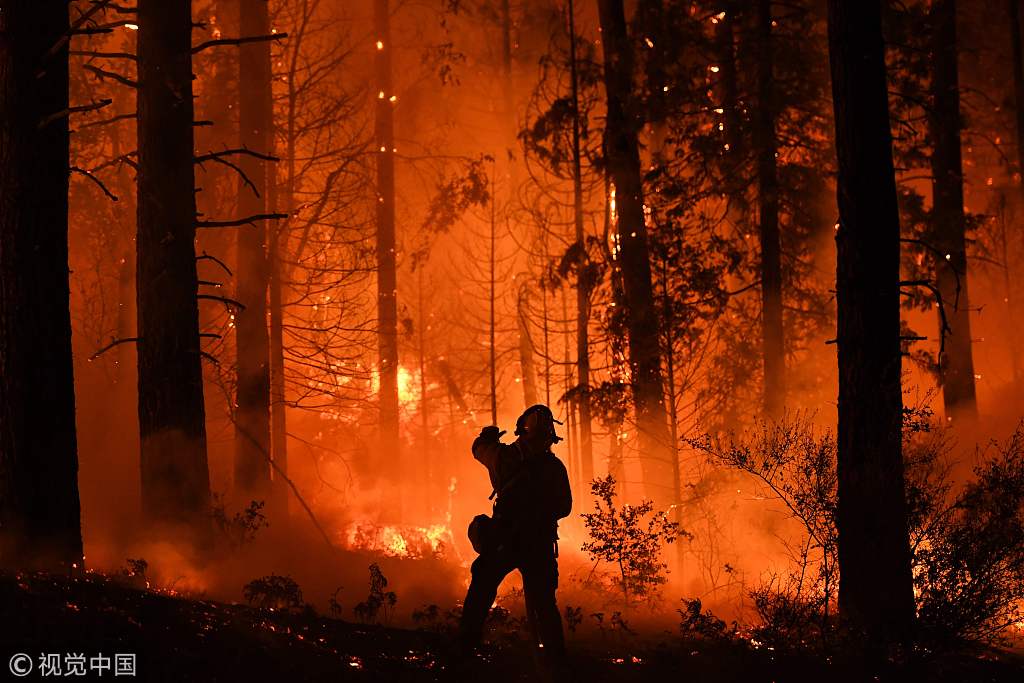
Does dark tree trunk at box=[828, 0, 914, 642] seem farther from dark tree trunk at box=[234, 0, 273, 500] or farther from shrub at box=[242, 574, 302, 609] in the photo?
dark tree trunk at box=[234, 0, 273, 500]

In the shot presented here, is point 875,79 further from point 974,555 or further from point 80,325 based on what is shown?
point 80,325

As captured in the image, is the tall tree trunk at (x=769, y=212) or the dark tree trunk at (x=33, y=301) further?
the tall tree trunk at (x=769, y=212)

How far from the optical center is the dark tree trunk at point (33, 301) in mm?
6516

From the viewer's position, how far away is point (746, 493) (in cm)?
1236

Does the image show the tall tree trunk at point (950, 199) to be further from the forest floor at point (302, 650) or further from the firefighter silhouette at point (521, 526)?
the firefighter silhouette at point (521, 526)

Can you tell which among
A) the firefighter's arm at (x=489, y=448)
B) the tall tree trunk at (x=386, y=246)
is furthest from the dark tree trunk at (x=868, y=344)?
the tall tree trunk at (x=386, y=246)

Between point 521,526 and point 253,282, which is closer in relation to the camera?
point 521,526

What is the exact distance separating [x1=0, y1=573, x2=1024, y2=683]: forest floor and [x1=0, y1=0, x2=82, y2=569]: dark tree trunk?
710 mm

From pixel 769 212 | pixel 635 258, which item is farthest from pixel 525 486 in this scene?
pixel 769 212

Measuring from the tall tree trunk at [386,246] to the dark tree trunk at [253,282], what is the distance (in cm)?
574

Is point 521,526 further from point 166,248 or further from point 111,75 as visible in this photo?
point 111,75

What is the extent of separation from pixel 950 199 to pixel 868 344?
33.1ft

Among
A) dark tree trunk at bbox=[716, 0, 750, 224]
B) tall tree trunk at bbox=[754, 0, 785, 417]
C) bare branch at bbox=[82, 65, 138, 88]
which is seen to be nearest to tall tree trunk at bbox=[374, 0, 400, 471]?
dark tree trunk at bbox=[716, 0, 750, 224]

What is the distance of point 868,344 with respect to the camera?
7.52 meters
